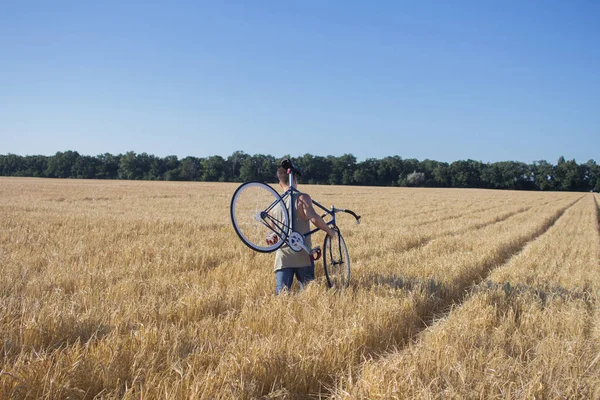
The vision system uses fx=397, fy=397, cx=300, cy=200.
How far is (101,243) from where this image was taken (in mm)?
9625

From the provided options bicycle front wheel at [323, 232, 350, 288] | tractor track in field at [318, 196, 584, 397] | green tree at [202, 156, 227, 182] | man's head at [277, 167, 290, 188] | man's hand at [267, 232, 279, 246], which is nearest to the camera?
tractor track in field at [318, 196, 584, 397]

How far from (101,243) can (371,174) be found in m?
103

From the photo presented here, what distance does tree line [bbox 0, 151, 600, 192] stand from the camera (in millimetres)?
102750

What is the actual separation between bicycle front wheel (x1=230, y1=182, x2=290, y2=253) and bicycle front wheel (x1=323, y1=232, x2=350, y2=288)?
1.03 meters

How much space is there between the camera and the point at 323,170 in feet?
359

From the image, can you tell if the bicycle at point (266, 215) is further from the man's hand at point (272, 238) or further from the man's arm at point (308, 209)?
the man's arm at point (308, 209)

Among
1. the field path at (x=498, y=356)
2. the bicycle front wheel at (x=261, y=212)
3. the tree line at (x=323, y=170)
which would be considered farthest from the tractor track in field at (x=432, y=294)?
the tree line at (x=323, y=170)

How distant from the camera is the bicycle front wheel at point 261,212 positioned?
190 inches

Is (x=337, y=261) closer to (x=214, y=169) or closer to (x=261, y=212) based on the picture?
(x=261, y=212)

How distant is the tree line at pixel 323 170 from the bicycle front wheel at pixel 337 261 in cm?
9406

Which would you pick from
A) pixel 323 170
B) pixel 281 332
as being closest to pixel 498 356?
pixel 281 332

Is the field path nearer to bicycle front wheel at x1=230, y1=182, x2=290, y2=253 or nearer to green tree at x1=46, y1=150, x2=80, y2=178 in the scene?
Answer: bicycle front wheel at x1=230, y1=182, x2=290, y2=253

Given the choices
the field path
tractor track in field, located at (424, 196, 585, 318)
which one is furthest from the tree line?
the field path

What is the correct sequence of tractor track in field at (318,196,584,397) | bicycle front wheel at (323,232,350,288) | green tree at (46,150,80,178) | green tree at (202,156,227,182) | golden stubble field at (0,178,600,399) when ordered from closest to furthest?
golden stubble field at (0,178,600,399) < tractor track in field at (318,196,584,397) < bicycle front wheel at (323,232,350,288) < green tree at (202,156,227,182) < green tree at (46,150,80,178)
